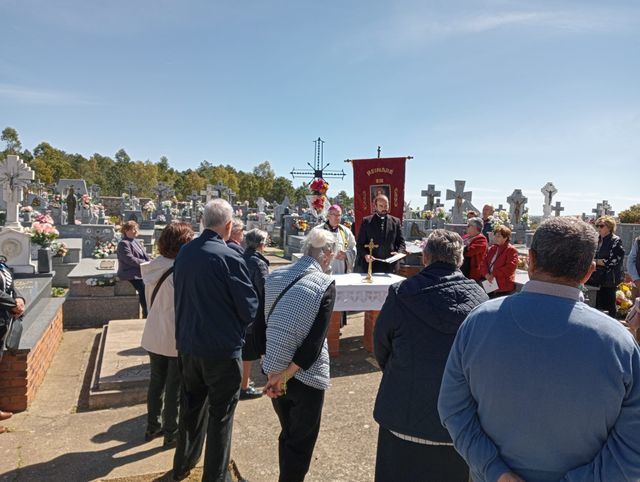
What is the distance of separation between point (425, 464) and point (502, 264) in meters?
4.49

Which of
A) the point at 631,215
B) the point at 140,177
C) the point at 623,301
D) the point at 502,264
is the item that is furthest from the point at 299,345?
the point at 140,177

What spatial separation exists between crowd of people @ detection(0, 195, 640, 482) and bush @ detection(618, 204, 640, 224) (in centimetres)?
2138

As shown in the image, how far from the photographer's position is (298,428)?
2.80 m

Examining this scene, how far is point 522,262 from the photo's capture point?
8.49 metres

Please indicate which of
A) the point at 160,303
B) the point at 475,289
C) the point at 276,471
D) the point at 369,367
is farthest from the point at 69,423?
the point at 475,289

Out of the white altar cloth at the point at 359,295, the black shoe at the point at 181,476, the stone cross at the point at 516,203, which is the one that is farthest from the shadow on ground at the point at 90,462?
the stone cross at the point at 516,203

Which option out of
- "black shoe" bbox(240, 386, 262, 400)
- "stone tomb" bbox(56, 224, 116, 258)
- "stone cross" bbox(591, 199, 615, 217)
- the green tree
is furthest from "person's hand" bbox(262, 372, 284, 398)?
the green tree

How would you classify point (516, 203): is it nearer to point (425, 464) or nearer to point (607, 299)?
point (607, 299)

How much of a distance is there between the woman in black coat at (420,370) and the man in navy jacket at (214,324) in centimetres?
107

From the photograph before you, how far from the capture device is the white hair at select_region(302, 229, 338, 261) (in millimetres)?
2852

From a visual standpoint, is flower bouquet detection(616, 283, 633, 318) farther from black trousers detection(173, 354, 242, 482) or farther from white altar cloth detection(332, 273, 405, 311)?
black trousers detection(173, 354, 242, 482)

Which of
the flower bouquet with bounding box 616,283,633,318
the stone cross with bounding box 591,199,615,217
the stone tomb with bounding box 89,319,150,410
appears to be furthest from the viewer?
the stone cross with bounding box 591,199,615,217

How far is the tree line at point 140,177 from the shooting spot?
62.5 m

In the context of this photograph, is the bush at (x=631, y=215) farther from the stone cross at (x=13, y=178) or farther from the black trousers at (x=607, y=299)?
the stone cross at (x=13, y=178)
